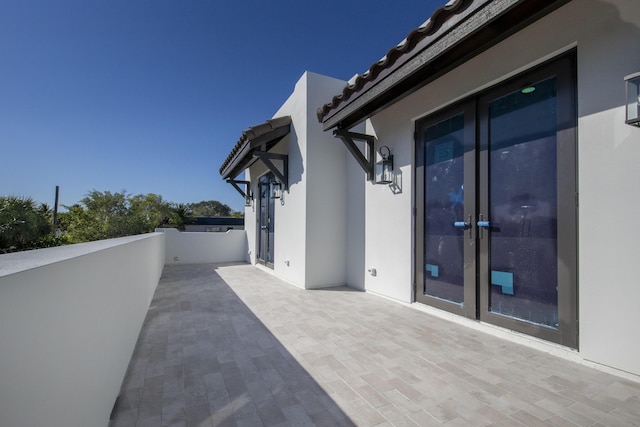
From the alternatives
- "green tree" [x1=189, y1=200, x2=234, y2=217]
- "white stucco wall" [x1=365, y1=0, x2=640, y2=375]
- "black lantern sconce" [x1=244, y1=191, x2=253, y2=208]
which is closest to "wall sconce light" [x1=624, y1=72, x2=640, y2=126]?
"white stucco wall" [x1=365, y1=0, x2=640, y2=375]

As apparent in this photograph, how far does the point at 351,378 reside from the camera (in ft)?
7.23

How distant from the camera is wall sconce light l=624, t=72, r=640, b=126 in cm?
200

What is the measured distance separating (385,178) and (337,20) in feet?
13.8

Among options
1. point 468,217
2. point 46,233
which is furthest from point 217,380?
point 46,233

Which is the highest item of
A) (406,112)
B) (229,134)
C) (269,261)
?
(229,134)

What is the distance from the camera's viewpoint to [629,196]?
83.5 inches

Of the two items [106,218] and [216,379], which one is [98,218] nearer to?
[106,218]

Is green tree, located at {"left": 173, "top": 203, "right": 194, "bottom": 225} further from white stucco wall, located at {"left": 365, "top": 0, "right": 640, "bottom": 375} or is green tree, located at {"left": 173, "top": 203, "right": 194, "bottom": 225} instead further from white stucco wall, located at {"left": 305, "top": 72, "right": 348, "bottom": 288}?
white stucco wall, located at {"left": 365, "top": 0, "right": 640, "bottom": 375}

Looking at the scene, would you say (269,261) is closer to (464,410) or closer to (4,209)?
(464,410)

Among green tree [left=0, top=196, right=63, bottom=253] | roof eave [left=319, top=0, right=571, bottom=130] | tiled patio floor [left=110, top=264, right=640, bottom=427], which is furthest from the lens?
green tree [left=0, top=196, right=63, bottom=253]

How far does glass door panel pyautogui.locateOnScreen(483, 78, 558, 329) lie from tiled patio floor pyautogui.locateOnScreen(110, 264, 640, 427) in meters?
0.49

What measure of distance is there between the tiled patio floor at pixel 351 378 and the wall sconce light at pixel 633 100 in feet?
6.41

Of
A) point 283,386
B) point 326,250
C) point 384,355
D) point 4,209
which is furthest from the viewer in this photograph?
point 4,209

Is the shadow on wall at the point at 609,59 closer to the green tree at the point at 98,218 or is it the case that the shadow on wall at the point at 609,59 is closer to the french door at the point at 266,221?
the french door at the point at 266,221
